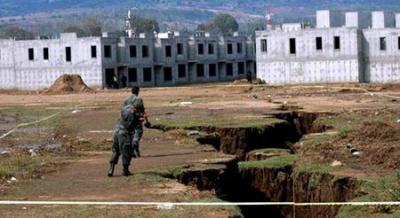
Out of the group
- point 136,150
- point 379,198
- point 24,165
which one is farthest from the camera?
point 136,150

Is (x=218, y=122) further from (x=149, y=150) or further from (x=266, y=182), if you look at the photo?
(x=266, y=182)

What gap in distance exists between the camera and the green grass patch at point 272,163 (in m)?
21.6

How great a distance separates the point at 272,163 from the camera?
21875mm

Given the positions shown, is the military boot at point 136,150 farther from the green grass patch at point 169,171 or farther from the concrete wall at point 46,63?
the concrete wall at point 46,63

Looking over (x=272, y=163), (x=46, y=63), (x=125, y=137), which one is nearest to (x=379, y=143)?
(x=272, y=163)

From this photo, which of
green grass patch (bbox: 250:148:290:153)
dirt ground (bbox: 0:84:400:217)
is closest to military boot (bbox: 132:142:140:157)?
dirt ground (bbox: 0:84:400:217)

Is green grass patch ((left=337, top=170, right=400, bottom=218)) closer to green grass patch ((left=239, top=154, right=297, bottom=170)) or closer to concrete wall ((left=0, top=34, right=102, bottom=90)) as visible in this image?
green grass patch ((left=239, top=154, right=297, bottom=170))

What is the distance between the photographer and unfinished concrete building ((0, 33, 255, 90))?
79562 millimetres

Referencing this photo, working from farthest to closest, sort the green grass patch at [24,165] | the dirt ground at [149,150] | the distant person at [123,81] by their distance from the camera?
the distant person at [123,81]
the green grass patch at [24,165]
the dirt ground at [149,150]

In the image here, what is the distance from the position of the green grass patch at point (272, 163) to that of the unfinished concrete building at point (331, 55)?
51.3 metres

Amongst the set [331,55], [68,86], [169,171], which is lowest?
[169,171]

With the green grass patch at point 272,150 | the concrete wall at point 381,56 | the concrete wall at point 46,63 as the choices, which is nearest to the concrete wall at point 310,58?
the concrete wall at point 381,56

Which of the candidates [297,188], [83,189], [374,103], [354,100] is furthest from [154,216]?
[354,100]

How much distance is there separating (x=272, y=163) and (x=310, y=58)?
5344 centimetres
